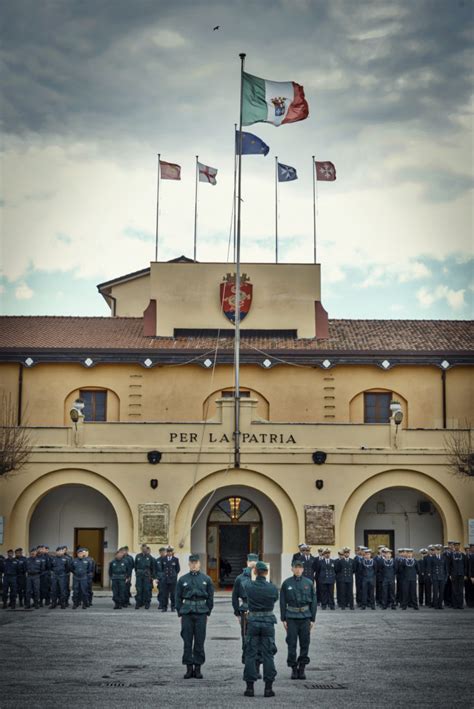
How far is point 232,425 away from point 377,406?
6.91m

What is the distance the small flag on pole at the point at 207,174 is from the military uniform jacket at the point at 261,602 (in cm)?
2708

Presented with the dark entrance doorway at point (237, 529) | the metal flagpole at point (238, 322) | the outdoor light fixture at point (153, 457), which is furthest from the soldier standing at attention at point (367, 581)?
the outdoor light fixture at point (153, 457)

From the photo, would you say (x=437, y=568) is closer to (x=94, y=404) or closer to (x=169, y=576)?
(x=169, y=576)

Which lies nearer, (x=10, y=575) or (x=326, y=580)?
(x=10, y=575)

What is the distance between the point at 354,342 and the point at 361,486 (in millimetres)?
7146

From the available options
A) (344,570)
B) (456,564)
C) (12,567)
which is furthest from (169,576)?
(456,564)

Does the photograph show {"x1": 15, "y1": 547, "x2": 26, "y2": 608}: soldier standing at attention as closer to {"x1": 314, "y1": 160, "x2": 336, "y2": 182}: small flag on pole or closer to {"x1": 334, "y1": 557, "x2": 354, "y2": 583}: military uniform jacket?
{"x1": 334, "y1": 557, "x2": 354, "y2": 583}: military uniform jacket

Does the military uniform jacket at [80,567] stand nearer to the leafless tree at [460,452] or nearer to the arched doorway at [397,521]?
the arched doorway at [397,521]

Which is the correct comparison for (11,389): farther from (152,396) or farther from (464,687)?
(464,687)

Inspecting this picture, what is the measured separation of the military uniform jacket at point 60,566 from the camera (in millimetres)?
26672

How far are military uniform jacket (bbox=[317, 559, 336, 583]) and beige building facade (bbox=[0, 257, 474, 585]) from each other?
4235 mm

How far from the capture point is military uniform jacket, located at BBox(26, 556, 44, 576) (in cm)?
2672

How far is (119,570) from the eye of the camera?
88.7ft

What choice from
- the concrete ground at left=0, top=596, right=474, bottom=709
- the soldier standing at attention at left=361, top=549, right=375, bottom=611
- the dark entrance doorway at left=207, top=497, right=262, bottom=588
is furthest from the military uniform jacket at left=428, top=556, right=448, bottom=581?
the dark entrance doorway at left=207, top=497, right=262, bottom=588
